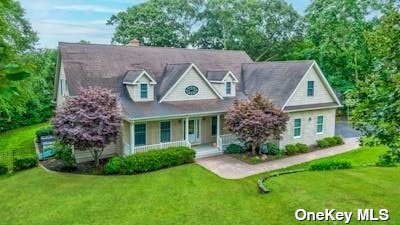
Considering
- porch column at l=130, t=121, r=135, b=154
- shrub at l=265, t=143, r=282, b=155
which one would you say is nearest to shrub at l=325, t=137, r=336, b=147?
shrub at l=265, t=143, r=282, b=155

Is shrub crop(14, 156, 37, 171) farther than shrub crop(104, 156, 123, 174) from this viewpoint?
Yes

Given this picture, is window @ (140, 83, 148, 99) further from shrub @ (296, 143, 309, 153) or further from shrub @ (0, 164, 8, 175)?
shrub @ (296, 143, 309, 153)

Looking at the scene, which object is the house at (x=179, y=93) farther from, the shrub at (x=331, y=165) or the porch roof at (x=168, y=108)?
the shrub at (x=331, y=165)

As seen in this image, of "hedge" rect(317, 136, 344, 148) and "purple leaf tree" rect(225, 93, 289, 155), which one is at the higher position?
"purple leaf tree" rect(225, 93, 289, 155)

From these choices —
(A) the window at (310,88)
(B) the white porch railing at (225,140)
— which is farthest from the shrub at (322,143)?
(B) the white porch railing at (225,140)

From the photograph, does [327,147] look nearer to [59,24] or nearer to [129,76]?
[129,76]

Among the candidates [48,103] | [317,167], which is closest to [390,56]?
[317,167]

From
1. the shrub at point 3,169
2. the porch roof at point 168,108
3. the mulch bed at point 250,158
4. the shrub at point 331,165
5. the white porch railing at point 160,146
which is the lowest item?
the shrub at point 3,169
